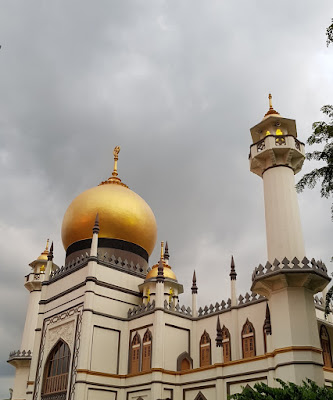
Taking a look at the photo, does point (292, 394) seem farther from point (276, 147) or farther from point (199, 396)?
point (276, 147)

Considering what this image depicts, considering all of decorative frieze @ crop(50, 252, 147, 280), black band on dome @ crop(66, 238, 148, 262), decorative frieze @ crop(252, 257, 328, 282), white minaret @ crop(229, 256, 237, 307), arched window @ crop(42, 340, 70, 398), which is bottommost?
arched window @ crop(42, 340, 70, 398)

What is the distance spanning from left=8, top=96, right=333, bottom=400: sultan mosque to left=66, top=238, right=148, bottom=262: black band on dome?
0.05 meters

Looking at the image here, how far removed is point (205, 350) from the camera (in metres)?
19.5

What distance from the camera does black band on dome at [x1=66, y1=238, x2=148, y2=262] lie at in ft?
75.9

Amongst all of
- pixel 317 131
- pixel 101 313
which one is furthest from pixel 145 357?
pixel 317 131

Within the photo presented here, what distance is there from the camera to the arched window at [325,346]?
55.2 feet

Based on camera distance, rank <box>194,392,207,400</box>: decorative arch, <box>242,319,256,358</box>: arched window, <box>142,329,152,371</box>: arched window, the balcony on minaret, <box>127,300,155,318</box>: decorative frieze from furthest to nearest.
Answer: <box>127,300,155,318</box>: decorative frieze < <box>142,329,152,371</box>: arched window < <box>242,319,256,358</box>: arched window < <box>194,392,207,400</box>: decorative arch < the balcony on minaret

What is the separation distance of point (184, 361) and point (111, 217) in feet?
26.3

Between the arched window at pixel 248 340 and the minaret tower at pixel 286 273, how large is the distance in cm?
250

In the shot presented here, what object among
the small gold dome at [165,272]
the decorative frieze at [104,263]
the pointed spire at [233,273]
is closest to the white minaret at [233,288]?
the pointed spire at [233,273]

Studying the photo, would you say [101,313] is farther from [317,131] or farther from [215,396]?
[317,131]

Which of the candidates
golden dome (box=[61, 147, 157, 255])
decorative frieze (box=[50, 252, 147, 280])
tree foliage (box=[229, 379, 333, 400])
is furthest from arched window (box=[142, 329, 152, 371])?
tree foliage (box=[229, 379, 333, 400])

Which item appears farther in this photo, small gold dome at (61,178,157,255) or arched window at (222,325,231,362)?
small gold dome at (61,178,157,255)

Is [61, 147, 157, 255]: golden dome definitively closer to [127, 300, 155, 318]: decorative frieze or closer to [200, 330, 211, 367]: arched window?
[127, 300, 155, 318]: decorative frieze
